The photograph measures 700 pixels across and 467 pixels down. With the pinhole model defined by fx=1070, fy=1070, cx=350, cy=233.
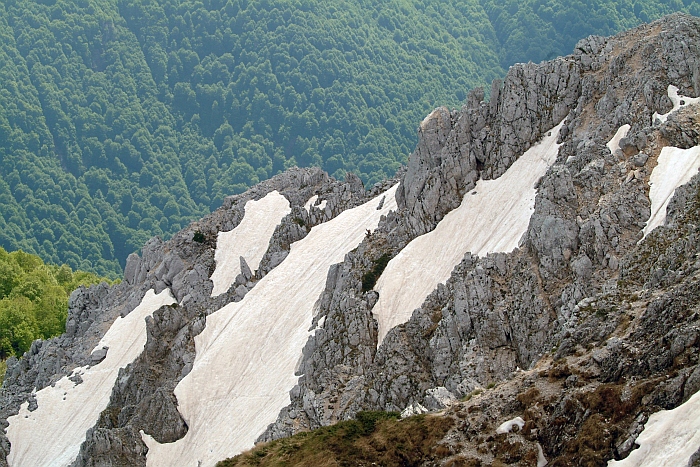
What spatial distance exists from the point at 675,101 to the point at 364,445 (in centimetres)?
3546

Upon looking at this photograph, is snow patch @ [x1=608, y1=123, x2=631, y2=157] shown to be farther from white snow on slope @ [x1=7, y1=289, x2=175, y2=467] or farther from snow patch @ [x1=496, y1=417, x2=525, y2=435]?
white snow on slope @ [x1=7, y1=289, x2=175, y2=467]

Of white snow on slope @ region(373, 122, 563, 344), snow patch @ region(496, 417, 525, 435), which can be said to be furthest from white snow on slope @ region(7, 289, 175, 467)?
snow patch @ region(496, 417, 525, 435)

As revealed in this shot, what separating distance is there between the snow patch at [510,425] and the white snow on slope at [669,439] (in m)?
5.57

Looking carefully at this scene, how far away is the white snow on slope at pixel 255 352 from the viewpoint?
7781 centimetres

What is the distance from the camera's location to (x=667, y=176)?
200 feet

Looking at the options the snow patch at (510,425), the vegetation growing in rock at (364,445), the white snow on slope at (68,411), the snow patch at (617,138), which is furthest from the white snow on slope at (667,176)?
the white snow on slope at (68,411)

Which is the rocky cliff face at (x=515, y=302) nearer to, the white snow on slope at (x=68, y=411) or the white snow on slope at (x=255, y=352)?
the white snow on slope at (x=68, y=411)

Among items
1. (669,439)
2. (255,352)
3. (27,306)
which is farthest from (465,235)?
(27,306)

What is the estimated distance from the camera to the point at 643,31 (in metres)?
80.9

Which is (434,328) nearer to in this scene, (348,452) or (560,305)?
(560,305)

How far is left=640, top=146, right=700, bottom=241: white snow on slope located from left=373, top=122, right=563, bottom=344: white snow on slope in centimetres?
1166

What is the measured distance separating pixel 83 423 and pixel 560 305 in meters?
48.1

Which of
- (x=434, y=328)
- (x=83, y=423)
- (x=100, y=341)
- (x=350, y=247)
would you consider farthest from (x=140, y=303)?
(x=434, y=328)

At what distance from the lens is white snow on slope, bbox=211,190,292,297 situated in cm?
9921
